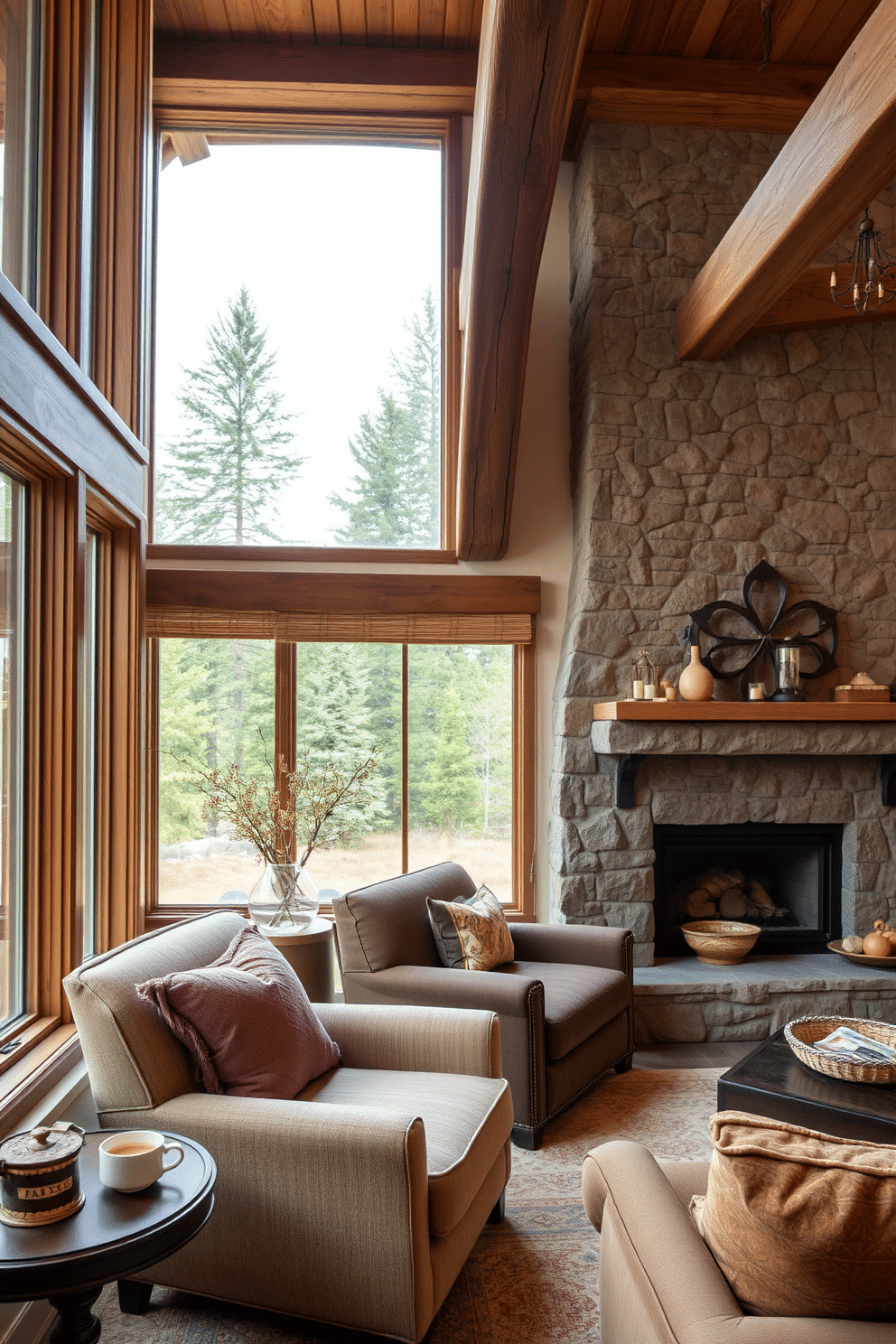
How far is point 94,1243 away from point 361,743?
A: 10.9ft

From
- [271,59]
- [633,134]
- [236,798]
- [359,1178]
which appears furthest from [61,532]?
[633,134]

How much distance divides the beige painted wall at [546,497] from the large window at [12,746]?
199 cm

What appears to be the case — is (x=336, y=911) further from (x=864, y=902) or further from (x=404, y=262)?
(x=404, y=262)

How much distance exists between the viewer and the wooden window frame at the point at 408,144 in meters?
4.86

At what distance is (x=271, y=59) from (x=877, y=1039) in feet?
16.7

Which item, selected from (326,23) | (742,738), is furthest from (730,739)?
(326,23)

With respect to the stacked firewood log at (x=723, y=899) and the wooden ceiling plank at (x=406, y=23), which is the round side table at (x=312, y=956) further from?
the wooden ceiling plank at (x=406, y=23)

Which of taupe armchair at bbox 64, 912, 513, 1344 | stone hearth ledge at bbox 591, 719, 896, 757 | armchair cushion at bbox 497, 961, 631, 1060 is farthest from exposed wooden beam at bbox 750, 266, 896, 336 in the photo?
taupe armchair at bbox 64, 912, 513, 1344

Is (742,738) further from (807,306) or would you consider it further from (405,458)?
(405,458)

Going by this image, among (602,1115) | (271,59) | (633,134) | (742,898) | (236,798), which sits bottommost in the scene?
(602,1115)

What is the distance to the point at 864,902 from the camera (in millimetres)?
4543

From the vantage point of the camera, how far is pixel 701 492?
4680 millimetres

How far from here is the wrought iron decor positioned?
15.1 ft

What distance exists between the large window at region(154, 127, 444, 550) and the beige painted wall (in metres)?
0.35
